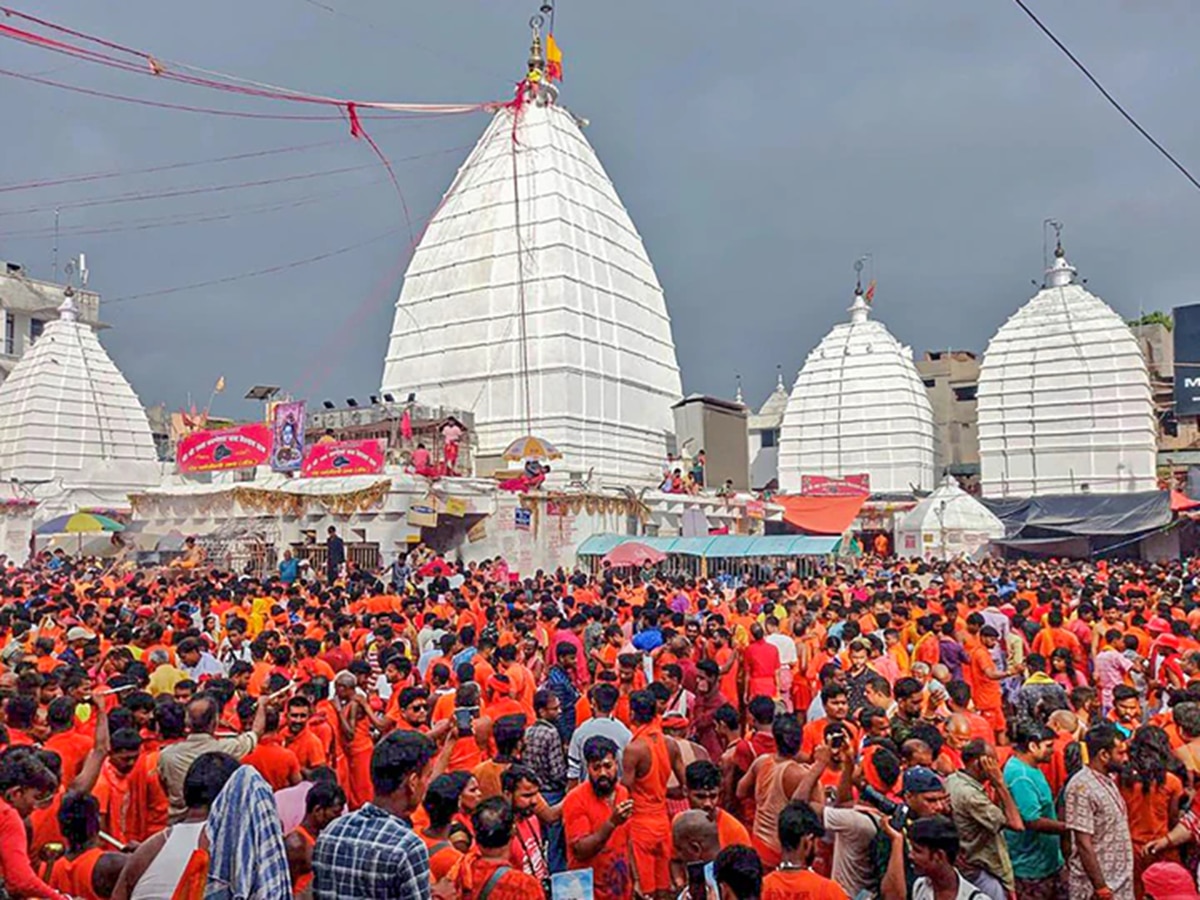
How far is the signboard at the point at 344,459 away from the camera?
2617cm

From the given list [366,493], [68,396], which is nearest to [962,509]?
[366,493]

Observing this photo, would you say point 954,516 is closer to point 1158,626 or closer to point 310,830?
point 1158,626

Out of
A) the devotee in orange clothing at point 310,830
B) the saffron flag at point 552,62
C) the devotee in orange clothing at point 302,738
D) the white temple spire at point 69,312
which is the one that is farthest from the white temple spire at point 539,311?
the devotee in orange clothing at point 310,830

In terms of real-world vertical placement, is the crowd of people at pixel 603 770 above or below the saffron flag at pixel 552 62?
below

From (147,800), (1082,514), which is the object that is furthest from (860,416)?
(147,800)

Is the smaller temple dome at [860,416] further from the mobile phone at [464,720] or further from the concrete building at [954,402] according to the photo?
the mobile phone at [464,720]

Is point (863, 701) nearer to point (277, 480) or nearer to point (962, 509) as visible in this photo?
point (277, 480)

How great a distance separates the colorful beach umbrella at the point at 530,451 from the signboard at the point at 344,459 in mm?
4500

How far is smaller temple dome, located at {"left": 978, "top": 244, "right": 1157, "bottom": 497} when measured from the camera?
40281 mm

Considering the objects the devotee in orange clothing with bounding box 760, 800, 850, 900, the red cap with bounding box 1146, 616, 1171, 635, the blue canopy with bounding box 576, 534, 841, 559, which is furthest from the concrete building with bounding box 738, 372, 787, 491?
the devotee in orange clothing with bounding box 760, 800, 850, 900

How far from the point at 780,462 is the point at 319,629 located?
4029 centimetres

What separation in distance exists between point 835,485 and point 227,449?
2540cm

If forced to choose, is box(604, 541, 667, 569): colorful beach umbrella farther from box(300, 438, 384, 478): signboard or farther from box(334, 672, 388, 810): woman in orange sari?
box(334, 672, 388, 810): woman in orange sari

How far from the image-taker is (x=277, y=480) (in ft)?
92.9
